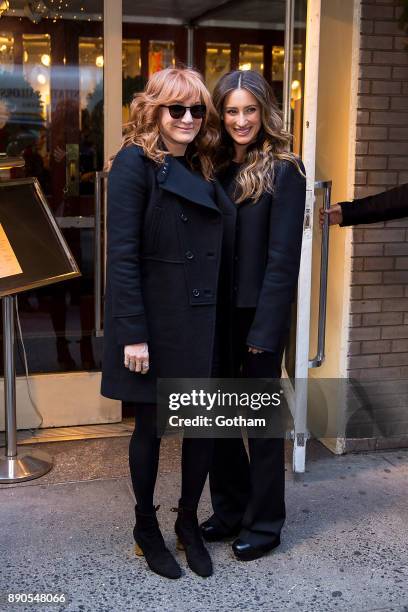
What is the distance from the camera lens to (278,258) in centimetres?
287

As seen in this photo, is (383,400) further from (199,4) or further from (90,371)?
(199,4)

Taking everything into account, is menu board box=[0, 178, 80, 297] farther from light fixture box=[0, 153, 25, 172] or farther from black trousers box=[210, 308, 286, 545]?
black trousers box=[210, 308, 286, 545]

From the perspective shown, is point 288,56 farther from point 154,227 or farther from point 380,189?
point 154,227

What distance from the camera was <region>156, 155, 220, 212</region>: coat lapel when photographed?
9.02ft

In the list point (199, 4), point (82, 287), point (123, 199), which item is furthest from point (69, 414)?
point (199, 4)

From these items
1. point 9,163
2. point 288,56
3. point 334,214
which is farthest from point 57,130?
point 334,214

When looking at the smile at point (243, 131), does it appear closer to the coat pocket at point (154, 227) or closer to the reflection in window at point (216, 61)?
the coat pocket at point (154, 227)

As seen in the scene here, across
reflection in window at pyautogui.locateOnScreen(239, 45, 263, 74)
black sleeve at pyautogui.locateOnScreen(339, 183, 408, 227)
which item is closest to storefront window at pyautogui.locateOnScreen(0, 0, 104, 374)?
reflection in window at pyautogui.locateOnScreen(239, 45, 263, 74)

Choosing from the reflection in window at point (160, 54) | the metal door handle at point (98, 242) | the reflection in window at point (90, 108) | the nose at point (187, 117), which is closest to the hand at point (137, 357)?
the nose at point (187, 117)

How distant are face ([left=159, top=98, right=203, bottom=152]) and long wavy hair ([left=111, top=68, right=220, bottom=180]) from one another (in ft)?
0.06

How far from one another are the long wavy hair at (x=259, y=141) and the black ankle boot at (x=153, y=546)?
1221mm

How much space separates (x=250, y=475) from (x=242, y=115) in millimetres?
1394

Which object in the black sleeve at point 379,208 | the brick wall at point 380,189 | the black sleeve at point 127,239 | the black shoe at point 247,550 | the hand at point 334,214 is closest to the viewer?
the black sleeve at point 127,239

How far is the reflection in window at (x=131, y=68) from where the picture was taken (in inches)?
192
